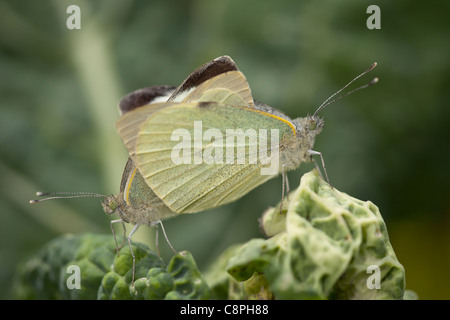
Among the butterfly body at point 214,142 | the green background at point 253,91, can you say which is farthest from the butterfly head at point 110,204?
the green background at point 253,91

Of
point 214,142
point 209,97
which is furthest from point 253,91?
point 214,142

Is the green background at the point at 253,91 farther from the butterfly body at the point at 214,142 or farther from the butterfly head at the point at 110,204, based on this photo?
the butterfly body at the point at 214,142

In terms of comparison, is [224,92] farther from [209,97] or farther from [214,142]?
[214,142]

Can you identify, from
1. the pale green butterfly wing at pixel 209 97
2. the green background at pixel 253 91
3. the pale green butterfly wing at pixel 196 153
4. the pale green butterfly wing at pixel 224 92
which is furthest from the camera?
the green background at pixel 253 91

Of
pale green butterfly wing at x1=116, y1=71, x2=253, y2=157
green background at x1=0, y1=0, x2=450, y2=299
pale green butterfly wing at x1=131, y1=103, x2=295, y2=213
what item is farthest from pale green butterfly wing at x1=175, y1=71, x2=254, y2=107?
green background at x1=0, y1=0, x2=450, y2=299

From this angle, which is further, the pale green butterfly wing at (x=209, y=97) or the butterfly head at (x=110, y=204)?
the butterfly head at (x=110, y=204)
